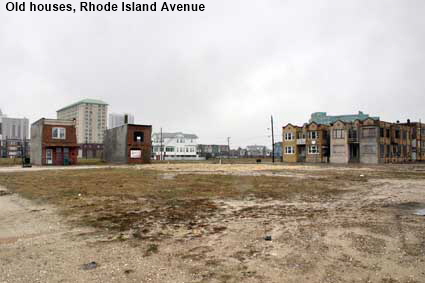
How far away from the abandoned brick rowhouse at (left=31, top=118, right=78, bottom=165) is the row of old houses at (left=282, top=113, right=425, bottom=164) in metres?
43.7

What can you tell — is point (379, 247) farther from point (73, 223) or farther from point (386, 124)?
point (386, 124)

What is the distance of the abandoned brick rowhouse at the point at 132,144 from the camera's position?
175ft

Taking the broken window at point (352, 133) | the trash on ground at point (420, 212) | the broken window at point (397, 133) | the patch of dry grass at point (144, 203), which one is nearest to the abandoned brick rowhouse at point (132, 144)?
the broken window at point (352, 133)

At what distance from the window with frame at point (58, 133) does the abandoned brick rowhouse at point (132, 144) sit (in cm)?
1037

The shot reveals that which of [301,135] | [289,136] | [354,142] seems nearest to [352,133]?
[354,142]

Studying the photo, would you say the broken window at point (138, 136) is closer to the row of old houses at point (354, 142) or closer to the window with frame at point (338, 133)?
the row of old houses at point (354, 142)

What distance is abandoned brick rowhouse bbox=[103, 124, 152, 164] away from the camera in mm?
53438

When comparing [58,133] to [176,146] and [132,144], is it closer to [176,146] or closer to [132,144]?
[132,144]

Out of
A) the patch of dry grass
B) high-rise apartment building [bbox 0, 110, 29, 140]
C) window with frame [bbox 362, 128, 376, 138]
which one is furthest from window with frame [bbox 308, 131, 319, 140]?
high-rise apartment building [bbox 0, 110, 29, 140]

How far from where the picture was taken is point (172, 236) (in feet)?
23.3

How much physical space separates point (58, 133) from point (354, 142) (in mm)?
52298

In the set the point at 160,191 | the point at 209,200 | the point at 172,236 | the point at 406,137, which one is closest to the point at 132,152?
the point at 160,191

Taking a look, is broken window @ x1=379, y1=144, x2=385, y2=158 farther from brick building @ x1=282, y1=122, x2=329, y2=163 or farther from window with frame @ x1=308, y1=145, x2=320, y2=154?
window with frame @ x1=308, y1=145, x2=320, y2=154

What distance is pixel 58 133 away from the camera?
46.4m
